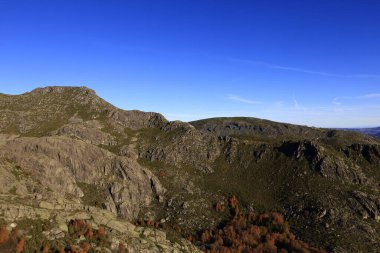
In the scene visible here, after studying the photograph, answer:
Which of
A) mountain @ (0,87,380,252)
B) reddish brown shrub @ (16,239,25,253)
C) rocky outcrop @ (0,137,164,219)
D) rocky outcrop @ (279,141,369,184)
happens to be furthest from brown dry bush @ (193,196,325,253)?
reddish brown shrub @ (16,239,25,253)

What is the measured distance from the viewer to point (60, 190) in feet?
400

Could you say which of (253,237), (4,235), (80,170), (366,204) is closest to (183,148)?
(80,170)

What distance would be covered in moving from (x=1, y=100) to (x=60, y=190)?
9245 centimetres

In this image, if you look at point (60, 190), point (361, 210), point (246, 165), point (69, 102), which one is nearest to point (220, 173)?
point (246, 165)

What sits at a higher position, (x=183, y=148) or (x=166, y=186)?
(x=183, y=148)

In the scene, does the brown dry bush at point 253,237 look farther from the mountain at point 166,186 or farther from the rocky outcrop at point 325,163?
the rocky outcrop at point 325,163

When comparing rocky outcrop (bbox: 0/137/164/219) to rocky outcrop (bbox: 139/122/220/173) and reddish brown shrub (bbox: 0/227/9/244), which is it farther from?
reddish brown shrub (bbox: 0/227/9/244)

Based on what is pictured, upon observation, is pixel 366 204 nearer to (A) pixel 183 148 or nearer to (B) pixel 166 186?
(B) pixel 166 186

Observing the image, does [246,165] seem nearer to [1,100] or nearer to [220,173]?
[220,173]

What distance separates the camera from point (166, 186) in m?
146

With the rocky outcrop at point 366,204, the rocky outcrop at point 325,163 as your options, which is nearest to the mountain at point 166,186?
the rocky outcrop at point 366,204

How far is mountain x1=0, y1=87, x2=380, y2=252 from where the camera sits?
99.3 meters

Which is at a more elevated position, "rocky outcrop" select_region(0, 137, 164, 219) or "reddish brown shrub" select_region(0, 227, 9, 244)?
"rocky outcrop" select_region(0, 137, 164, 219)

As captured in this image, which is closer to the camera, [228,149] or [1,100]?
[228,149]
